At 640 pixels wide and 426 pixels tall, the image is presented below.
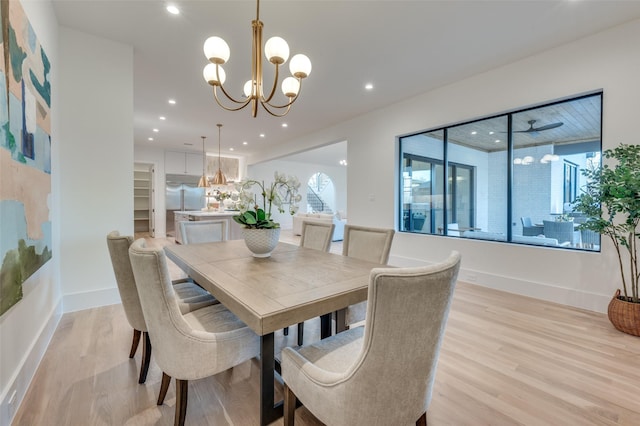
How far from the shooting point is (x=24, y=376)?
5.26ft

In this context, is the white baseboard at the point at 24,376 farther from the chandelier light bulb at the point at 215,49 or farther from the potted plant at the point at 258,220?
the chandelier light bulb at the point at 215,49

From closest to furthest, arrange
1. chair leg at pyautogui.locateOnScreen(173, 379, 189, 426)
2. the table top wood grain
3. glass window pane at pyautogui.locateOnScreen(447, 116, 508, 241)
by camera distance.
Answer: the table top wood grain → chair leg at pyautogui.locateOnScreen(173, 379, 189, 426) → glass window pane at pyautogui.locateOnScreen(447, 116, 508, 241)

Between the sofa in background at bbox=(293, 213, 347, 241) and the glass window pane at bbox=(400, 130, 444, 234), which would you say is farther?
the sofa in background at bbox=(293, 213, 347, 241)

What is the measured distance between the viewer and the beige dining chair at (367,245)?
6.84 ft

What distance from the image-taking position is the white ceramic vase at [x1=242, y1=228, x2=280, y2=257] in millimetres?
1946

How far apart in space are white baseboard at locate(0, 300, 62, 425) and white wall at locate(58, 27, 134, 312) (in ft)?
2.09

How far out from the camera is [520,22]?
102 inches

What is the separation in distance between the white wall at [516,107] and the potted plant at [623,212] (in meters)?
0.22

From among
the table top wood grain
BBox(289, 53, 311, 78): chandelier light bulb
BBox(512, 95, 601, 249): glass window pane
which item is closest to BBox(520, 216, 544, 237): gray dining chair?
BBox(512, 95, 601, 249): glass window pane

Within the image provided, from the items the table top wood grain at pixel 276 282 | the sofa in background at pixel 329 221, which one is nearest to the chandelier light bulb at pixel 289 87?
the table top wood grain at pixel 276 282

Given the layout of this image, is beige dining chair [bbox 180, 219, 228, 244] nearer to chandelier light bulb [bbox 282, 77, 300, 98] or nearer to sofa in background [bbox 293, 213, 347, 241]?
chandelier light bulb [bbox 282, 77, 300, 98]

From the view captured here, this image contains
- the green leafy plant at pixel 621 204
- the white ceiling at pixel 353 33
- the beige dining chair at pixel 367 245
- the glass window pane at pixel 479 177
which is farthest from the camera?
the glass window pane at pixel 479 177

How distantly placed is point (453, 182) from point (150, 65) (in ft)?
15.0

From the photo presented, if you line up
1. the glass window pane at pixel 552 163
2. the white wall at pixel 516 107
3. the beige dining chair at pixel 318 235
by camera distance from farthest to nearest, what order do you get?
the glass window pane at pixel 552 163 < the white wall at pixel 516 107 < the beige dining chair at pixel 318 235
